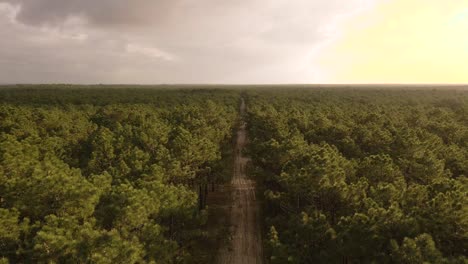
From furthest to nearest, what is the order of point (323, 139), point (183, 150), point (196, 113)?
point (196, 113), point (323, 139), point (183, 150)

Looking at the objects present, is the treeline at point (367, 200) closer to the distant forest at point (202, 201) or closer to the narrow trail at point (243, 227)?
the distant forest at point (202, 201)

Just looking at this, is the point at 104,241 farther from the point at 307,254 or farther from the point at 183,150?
the point at 183,150

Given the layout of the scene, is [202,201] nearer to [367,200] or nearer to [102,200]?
[102,200]

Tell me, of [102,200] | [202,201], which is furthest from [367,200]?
[202,201]

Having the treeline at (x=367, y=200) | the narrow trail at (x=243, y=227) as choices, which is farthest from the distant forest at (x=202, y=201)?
the narrow trail at (x=243, y=227)

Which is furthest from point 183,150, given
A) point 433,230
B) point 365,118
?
point 365,118

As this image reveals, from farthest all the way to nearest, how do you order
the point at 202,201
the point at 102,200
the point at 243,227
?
the point at 202,201 < the point at 243,227 < the point at 102,200

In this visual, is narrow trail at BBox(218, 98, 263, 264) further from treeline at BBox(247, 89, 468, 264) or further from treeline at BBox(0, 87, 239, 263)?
treeline at BBox(0, 87, 239, 263)

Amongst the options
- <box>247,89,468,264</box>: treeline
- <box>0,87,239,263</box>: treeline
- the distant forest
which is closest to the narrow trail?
the distant forest
